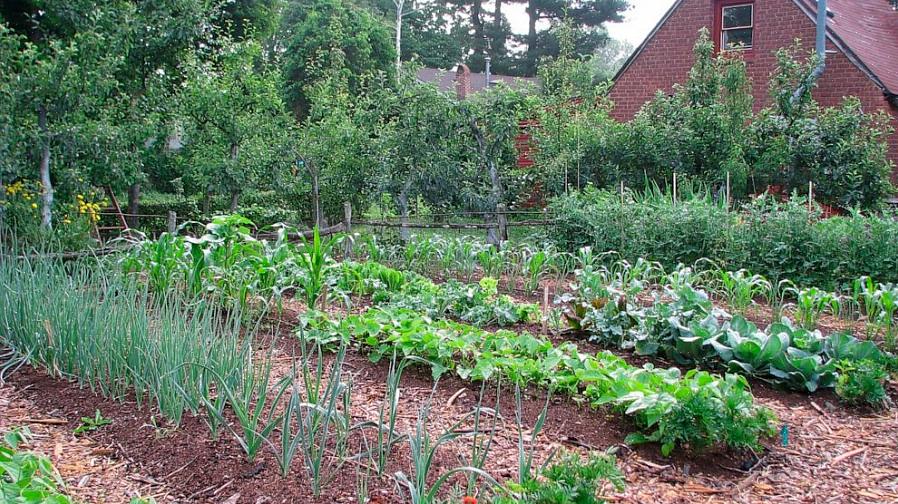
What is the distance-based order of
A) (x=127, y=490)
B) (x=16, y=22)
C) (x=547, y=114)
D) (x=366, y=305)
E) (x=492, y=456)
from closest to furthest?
1. (x=127, y=490)
2. (x=492, y=456)
3. (x=366, y=305)
4. (x=16, y=22)
5. (x=547, y=114)

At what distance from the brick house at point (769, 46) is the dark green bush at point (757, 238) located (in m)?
6.40

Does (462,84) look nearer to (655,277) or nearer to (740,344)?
(655,277)

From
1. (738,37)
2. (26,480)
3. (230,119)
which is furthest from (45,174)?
(738,37)

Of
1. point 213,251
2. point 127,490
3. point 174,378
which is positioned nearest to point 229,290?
point 213,251

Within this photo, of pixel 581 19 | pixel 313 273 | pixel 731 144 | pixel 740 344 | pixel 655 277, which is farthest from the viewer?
pixel 581 19

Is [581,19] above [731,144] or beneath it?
above

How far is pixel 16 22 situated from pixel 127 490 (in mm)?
12276

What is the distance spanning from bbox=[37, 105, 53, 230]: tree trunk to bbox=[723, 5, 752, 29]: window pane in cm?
1319

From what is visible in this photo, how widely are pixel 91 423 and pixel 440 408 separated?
1.57 meters

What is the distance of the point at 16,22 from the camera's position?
1228cm

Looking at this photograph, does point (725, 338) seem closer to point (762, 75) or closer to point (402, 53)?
point (762, 75)

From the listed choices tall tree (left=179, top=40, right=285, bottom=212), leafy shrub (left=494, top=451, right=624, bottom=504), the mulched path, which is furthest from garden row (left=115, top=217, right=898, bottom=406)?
tall tree (left=179, top=40, right=285, bottom=212)

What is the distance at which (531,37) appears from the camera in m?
32.8

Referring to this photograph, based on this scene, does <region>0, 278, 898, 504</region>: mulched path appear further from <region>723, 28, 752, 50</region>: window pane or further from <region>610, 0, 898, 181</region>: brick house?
<region>723, 28, 752, 50</region>: window pane
